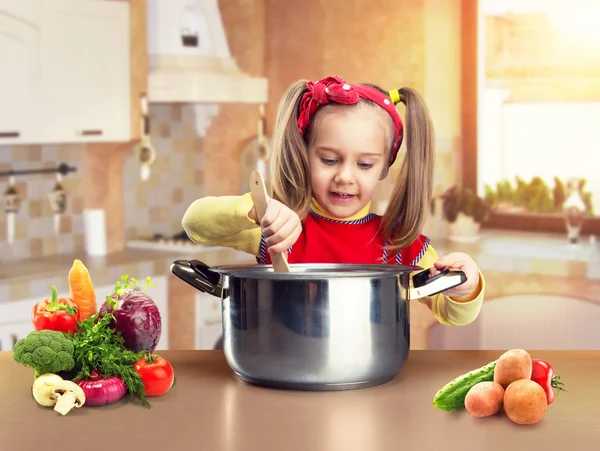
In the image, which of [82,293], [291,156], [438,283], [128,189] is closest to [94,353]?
[82,293]

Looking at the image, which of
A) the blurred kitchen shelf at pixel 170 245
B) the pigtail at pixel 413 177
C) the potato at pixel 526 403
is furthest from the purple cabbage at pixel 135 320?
the blurred kitchen shelf at pixel 170 245

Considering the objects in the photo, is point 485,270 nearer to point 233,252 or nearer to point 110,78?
point 233,252

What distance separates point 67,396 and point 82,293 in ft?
0.54

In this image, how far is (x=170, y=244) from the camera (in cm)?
383

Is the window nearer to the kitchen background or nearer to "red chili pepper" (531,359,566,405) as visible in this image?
the kitchen background

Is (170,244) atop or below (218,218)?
below

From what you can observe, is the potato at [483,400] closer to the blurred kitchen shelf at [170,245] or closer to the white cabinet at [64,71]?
the white cabinet at [64,71]

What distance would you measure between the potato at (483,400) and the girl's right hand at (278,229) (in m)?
0.28

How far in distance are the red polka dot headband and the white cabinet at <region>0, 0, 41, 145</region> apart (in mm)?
1951

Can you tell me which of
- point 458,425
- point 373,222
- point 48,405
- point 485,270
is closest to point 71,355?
point 48,405

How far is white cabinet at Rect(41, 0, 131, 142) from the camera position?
335 cm

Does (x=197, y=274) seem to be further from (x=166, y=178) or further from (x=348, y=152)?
(x=166, y=178)

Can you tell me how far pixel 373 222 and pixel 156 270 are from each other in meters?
2.09

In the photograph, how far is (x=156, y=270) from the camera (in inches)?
141
